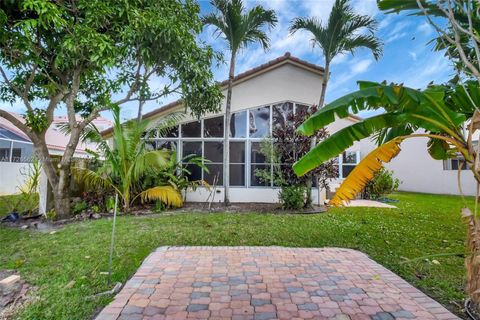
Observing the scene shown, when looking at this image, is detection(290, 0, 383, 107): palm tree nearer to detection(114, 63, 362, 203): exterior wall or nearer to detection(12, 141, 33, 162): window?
detection(114, 63, 362, 203): exterior wall

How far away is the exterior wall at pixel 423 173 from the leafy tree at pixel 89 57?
15.6 m

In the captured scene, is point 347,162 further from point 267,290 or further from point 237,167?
point 267,290

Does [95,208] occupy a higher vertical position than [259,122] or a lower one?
lower

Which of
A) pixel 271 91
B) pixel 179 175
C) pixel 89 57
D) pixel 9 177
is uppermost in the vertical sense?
pixel 271 91

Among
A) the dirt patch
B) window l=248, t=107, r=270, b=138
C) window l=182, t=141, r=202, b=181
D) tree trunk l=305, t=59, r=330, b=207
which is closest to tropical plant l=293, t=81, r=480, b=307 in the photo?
the dirt patch

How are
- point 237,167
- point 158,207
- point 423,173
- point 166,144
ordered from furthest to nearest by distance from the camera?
point 423,173, point 166,144, point 237,167, point 158,207

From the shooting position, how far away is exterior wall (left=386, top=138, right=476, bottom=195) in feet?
53.3

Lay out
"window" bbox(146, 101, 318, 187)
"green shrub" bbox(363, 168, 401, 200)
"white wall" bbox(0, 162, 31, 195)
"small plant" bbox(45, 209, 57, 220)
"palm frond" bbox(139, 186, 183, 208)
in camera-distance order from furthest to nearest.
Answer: "white wall" bbox(0, 162, 31, 195), "green shrub" bbox(363, 168, 401, 200), "window" bbox(146, 101, 318, 187), "palm frond" bbox(139, 186, 183, 208), "small plant" bbox(45, 209, 57, 220)

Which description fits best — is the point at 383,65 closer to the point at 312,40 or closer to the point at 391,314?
the point at 312,40

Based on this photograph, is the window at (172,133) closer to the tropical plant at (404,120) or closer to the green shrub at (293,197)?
the green shrub at (293,197)

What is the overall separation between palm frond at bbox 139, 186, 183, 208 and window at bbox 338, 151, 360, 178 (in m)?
8.07

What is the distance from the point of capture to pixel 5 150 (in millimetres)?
14531

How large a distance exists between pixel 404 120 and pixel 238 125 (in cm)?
874

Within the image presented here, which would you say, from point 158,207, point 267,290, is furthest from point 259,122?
point 267,290
